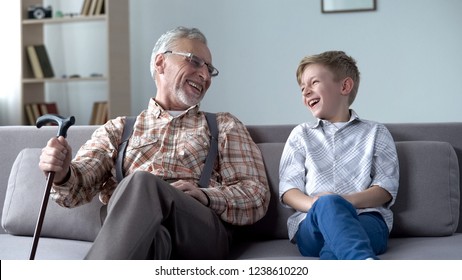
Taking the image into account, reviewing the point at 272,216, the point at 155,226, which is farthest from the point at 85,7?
the point at 155,226

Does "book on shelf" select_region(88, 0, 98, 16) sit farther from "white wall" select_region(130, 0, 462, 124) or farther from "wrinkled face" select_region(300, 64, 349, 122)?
"wrinkled face" select_region(300, 64, 349, 122)

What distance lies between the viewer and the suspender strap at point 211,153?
220cm

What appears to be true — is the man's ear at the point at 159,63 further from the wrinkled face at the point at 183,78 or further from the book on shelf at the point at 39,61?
the book on shelf at the point at 39,61

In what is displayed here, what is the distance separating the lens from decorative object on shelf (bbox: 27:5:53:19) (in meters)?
5.48

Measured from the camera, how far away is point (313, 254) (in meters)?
1.97

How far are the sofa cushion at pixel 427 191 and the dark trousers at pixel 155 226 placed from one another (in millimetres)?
569

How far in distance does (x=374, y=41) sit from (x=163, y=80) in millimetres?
3116

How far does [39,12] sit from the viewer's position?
5480 mm

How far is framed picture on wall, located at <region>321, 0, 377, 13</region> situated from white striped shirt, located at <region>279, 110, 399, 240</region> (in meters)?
3.18

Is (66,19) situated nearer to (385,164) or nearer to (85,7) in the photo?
(85,7)

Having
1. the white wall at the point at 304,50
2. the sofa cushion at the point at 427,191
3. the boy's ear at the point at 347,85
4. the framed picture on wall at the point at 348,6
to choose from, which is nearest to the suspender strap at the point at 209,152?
the boy's ear at the point at 347,85

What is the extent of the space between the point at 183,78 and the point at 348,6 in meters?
3.14
